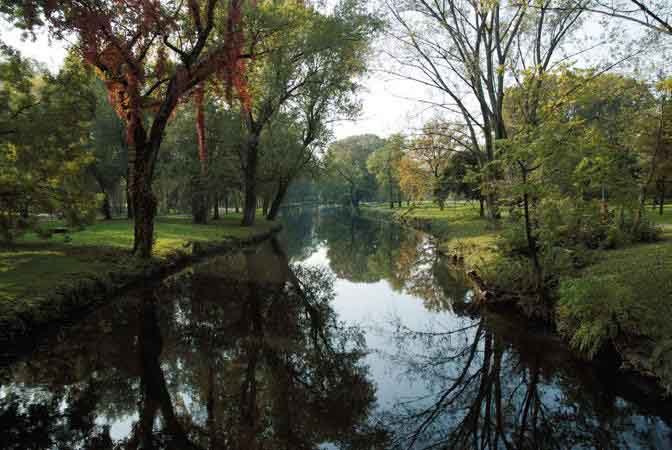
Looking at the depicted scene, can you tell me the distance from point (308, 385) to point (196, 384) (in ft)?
5.95

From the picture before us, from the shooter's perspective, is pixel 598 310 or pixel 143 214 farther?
pixel 143 214

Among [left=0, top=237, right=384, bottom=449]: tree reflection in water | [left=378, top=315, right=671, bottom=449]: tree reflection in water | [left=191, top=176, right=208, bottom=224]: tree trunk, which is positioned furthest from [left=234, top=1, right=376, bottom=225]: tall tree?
[left=378, top=315, right=671, bottom=449]: tree reflection in water

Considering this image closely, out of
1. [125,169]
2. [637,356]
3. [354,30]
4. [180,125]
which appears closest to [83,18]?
[637,356]

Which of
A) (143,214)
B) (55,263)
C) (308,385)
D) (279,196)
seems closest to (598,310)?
(308,385)

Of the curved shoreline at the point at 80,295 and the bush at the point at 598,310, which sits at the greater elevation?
the bush at the point at 598,310

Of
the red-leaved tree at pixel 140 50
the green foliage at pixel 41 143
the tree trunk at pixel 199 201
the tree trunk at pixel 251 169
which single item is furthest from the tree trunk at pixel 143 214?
the tree trunk at pixel 199 201

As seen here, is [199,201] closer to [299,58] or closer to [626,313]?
[299,58]

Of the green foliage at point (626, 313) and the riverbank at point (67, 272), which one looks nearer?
the green foliage at point (626, 313)

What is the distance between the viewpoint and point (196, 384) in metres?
5.91

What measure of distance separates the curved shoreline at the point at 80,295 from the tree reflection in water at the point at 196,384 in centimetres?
66

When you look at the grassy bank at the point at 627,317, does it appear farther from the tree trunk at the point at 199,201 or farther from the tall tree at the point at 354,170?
the tall tree at the point at 354,170

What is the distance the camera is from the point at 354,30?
73.9 feet

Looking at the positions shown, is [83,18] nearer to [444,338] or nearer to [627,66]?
[444,338]

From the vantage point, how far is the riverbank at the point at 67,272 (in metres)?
7.70
